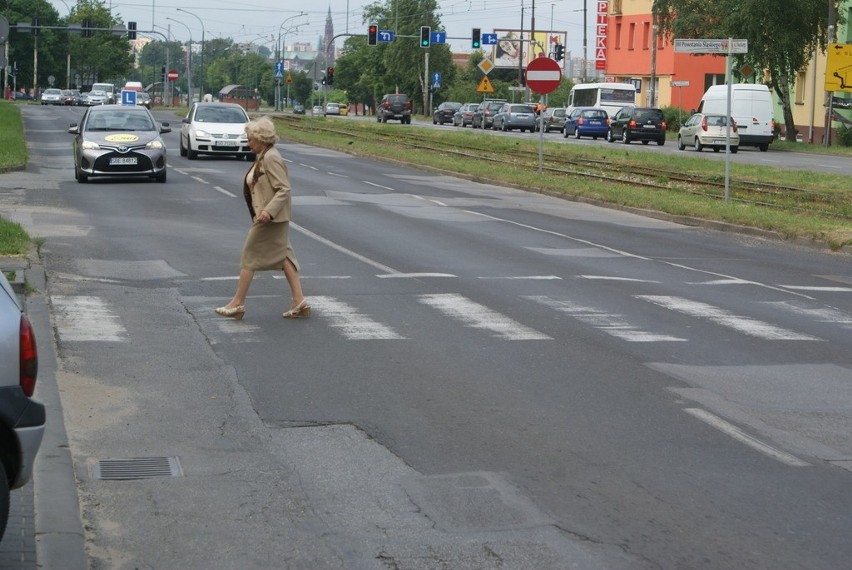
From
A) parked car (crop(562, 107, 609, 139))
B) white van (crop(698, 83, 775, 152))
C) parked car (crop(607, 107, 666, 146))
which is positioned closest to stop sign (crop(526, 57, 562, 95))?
white van (crop(698, 83, 775, 152))

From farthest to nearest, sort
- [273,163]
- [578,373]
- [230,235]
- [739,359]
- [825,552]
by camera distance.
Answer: [230,235] < [273,163] < [739,359] < [578,373] < [825,552]

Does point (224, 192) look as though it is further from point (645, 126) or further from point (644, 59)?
point (644, 59)

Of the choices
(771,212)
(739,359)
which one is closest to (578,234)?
(771,212)

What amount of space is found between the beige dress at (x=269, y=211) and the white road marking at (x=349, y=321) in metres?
0.57

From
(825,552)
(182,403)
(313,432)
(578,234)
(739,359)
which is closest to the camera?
(825,552)

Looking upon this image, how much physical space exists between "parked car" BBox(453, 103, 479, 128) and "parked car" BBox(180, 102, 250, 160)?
44.6 m

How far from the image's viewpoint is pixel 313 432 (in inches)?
305

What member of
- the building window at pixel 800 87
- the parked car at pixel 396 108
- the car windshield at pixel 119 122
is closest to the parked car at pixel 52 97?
the parked car at pixel 396 108

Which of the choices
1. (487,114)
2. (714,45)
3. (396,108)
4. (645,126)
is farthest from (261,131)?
(396,108)

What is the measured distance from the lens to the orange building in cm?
8594

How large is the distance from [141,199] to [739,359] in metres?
16.1

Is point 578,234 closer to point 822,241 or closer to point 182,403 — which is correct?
point 822,241

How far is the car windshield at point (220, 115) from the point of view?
3853 cm

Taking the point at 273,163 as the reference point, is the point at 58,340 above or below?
below
